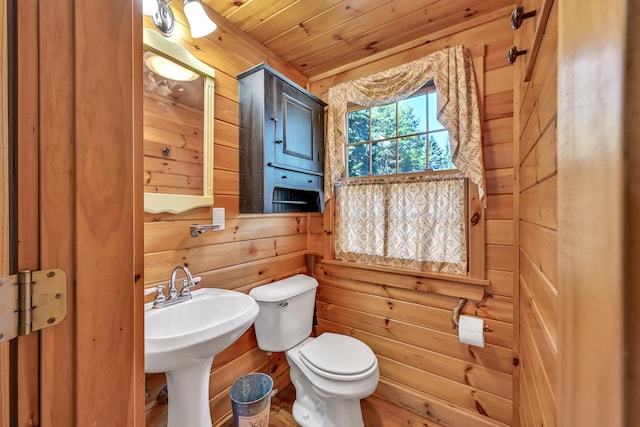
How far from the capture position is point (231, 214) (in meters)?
1.43

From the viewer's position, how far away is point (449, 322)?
146cm

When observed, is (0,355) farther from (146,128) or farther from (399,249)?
(399,249)

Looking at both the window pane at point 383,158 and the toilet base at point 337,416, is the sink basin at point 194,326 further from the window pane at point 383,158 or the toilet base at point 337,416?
the window pane at point 383,158

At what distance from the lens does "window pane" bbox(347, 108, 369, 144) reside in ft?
5.84

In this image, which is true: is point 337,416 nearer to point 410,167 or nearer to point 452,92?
point 410,167

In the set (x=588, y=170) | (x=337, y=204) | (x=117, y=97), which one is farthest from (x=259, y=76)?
(x=588, y=170)

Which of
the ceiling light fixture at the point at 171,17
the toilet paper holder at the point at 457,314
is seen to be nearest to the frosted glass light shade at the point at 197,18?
the ceiling light fixture at the point at 171,17

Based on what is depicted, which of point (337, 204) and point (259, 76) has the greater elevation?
point (259, 76)

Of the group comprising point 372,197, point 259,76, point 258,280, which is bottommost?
point 258,280

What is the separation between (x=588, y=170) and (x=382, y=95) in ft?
5.17

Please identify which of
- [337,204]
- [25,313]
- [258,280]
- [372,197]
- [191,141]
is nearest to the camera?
[25,313]

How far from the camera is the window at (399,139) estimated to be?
4.99ft

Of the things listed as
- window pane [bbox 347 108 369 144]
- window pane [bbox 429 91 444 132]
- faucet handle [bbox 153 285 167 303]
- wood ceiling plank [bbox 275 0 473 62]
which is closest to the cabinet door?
window pane [bbox 347 108 369 144]

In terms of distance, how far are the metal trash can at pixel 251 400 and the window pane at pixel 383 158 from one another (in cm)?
146
